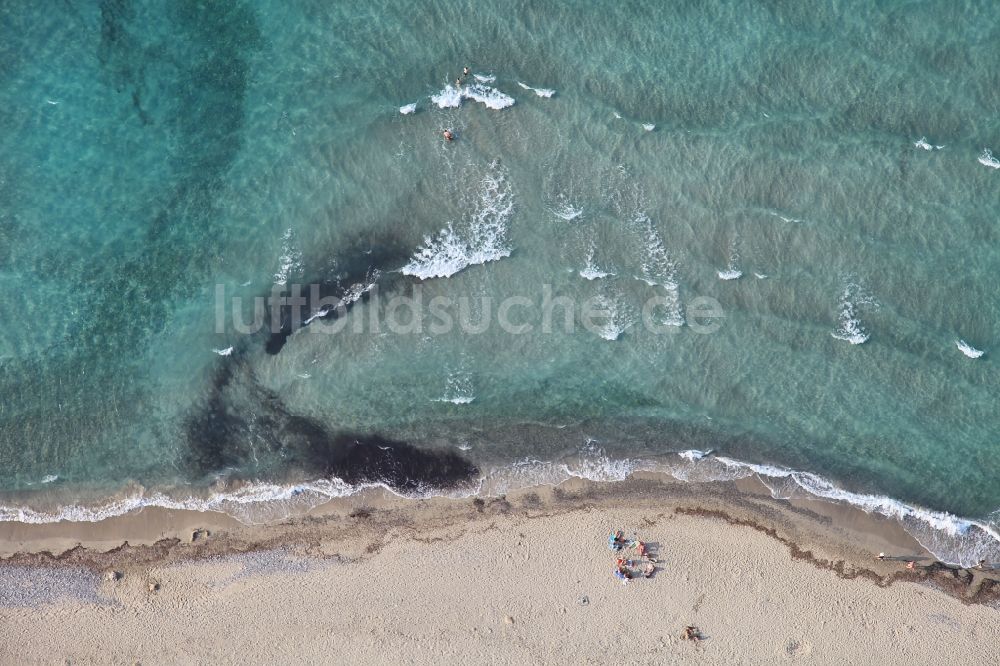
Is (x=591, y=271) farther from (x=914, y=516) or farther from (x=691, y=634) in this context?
(x=914, y=516)

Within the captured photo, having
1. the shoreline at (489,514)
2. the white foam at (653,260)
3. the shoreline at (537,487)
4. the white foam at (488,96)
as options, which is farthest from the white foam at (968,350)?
the white foam at (488,96)

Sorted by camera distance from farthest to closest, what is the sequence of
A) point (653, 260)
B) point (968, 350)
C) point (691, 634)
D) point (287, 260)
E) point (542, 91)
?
point (287, 260)
point (542, 91)
point (653, 260)
point (968, 350)
point (691, 634)

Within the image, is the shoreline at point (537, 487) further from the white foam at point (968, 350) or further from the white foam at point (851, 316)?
the white foam at point (968, 350)

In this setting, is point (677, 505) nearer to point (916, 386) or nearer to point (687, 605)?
point (687, 605)

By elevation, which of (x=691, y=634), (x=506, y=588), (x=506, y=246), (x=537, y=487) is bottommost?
(x=691, y=634)

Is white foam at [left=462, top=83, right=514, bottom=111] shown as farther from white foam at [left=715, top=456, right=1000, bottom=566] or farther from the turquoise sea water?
white foam at [left=715, top=456, right=1000, bottom=566]

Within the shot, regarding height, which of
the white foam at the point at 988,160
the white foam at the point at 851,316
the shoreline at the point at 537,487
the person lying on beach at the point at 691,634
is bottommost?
the person lying on beach at the point at 691,634

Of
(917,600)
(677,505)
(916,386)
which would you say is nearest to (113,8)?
(677,505)

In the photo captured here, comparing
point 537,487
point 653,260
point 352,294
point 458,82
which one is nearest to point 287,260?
point 352,294
